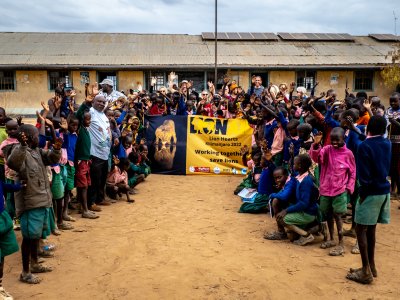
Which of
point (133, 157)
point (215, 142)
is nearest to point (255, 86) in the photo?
point (215, 142)

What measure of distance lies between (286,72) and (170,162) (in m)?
13.7

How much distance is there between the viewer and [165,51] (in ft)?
76.7

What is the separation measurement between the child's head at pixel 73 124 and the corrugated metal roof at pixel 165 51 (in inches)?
598

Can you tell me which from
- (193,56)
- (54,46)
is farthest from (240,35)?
(54,46)

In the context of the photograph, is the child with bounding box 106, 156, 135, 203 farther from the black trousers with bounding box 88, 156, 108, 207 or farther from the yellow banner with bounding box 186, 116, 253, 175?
the yellow banner with bounding box 186, 116, 253, 175

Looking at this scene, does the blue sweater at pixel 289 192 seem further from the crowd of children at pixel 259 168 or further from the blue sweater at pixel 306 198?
the blue sweater at pixel 306 198

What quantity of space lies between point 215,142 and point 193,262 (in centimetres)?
564

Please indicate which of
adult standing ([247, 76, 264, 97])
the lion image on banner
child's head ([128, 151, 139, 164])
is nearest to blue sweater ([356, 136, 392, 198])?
child's head ([128, 151, 139, 164])

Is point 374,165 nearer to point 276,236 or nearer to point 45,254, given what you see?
point 276,236

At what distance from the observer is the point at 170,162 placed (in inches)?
402

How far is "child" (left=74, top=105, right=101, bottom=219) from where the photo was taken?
21.0 feet

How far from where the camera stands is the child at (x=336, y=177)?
203 inches

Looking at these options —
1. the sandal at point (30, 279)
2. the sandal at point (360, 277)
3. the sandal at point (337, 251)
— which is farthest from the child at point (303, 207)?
the sandal at point (30, 279)

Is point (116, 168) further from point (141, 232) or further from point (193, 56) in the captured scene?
point (193, 56)
